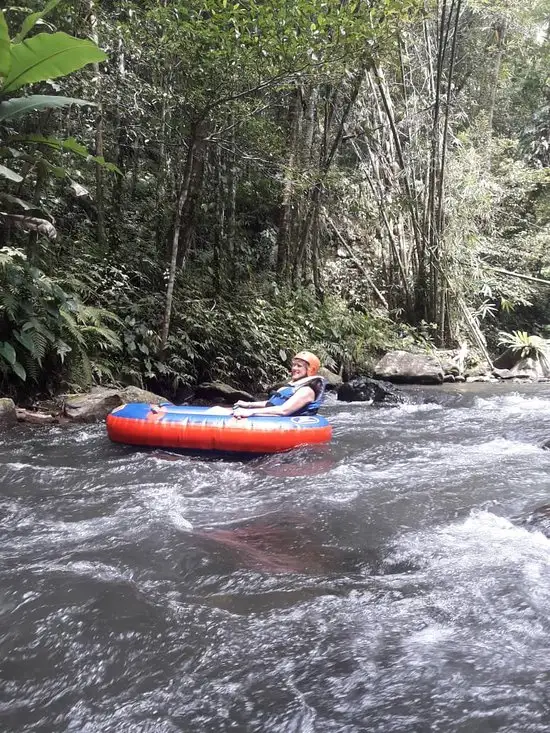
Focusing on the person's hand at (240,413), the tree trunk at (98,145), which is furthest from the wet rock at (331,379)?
the person's hand at (240,413)

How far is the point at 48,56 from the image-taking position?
454cm

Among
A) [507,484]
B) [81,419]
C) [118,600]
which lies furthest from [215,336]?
[118,600]

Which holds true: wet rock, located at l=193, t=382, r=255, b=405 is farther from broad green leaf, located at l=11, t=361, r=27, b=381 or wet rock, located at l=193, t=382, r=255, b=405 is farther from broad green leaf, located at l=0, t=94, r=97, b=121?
broad green leaf, located at l=0, t=94, r=97, b=121

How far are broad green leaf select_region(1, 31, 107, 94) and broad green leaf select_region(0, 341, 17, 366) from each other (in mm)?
2232

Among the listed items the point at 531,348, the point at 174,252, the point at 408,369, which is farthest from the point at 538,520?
the point at 531,348

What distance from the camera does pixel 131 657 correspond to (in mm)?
1966

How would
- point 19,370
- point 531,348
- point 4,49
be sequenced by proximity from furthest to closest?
point 531,348 < point 19,370 < point 4,49

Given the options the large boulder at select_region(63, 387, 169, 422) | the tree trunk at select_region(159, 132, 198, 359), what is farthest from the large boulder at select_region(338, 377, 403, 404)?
the large boulder at select_region(63, 387, 169, 422)

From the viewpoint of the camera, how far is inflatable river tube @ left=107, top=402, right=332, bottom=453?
4.59 m

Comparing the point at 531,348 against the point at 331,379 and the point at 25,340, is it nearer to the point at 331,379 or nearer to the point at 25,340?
the point at 331,379

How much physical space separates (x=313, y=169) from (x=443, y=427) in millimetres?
4545

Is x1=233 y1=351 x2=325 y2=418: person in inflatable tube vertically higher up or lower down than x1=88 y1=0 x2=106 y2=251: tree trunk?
lower down

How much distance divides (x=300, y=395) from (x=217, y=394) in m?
2.08

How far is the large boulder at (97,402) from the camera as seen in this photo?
576cm
